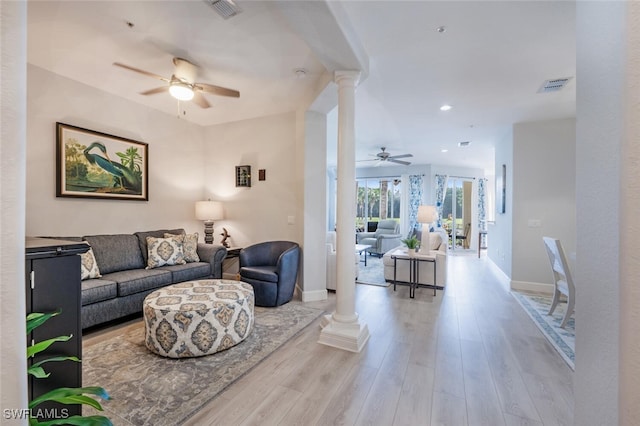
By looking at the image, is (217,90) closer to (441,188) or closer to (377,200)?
(377,200)

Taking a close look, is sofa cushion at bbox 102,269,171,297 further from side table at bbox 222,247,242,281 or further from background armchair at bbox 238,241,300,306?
side table at bbox 222,247,242,281

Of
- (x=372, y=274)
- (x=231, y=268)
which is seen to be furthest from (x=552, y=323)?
(x=231, y=268)

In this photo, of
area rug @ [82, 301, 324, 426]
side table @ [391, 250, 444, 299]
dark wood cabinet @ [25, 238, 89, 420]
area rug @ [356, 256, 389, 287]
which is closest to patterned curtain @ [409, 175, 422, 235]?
area rug @ [356, 256, 389, 287]

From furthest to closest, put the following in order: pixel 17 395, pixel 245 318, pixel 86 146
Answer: pixel 86 146 < pixel 245 318 < pixel 17 395

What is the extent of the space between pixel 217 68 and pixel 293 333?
297 centimetres

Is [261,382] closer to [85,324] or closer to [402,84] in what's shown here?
[85,324]

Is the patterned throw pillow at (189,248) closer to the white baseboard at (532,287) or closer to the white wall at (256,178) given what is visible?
the white wall at (256,178)

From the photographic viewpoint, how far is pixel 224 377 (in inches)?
81.3

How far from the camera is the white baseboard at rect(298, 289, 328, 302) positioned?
389 centimetres

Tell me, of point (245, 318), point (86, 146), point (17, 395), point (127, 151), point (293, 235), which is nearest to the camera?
point (17, 395)

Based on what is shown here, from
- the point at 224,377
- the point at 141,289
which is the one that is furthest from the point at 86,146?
the point at 224,377

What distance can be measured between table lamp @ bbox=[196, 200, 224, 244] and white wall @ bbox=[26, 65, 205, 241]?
325 millimetres

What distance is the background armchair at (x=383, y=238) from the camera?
7834mm

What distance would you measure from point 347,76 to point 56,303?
264 cm
